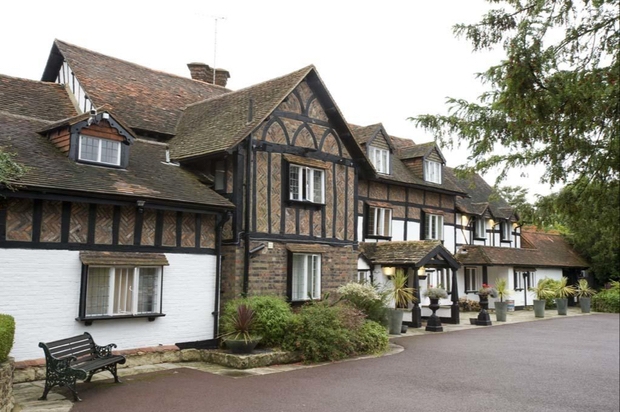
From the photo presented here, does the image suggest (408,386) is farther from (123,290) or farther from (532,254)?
(532,254)

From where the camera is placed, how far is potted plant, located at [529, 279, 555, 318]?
28.2 m

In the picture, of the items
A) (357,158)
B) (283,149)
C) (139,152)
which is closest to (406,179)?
(357,158)

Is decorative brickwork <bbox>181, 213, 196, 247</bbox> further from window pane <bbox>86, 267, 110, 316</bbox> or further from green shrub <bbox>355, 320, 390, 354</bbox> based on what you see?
green shrub <bbox>355, 320, 390, 354</bbox>

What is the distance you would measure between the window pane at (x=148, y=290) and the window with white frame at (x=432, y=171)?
16412 millimetres

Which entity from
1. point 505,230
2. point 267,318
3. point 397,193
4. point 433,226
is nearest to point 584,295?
point 505,230

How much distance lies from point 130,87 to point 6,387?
12.9 m

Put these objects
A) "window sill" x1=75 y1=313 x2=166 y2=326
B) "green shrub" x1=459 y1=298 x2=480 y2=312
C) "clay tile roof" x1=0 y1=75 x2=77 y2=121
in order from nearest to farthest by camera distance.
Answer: "window sill" x1=75 y1=313 x2=166 y2=326 → "clay tile roof" x1=0 y1=75 x2=77 y2=121 → "green shrub" x1=459 y1=298 x2=480 y2=312

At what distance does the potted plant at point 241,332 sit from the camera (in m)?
13.5

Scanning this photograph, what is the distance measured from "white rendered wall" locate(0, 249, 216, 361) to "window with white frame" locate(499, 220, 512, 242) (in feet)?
79.7

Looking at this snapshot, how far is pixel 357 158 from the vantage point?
759 inches

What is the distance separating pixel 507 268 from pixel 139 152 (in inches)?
903

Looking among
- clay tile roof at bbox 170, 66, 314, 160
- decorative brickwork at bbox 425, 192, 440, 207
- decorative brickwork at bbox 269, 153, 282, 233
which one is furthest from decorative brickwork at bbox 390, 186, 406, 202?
decorative brickwork at bbox 269, 153, 282, 233

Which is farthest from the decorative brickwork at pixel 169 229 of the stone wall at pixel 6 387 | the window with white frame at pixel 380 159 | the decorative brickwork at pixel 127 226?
the window with white frame at pixel 380 159

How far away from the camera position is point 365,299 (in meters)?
17.2
